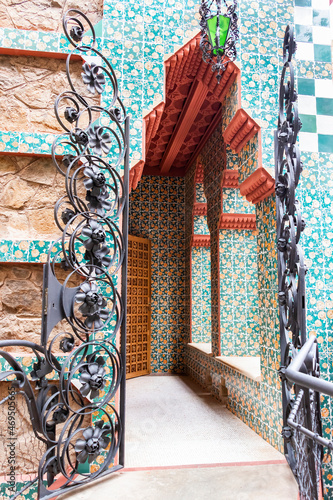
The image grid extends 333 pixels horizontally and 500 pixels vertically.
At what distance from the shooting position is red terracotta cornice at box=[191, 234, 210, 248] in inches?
312

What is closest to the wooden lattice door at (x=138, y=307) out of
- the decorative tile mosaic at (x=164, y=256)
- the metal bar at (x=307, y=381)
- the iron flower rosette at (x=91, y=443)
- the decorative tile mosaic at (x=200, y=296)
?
the decorative tile mosaic at (x=164, y=256)

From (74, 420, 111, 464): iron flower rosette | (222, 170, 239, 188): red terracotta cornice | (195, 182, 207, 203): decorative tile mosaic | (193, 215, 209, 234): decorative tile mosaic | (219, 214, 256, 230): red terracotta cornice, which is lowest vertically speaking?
(74, 420, 111, 464): iron flower rosette

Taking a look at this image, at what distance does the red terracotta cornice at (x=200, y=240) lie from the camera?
7.91 m

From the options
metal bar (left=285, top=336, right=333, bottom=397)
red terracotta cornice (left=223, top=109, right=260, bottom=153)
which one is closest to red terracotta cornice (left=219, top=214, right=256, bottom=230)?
red terracotta cornice (left=223, top=109, right=260, bottom=153)

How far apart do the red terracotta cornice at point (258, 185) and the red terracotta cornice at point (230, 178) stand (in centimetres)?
197

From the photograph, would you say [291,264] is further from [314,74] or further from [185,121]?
[185,121]

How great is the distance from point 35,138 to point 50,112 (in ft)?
0.97

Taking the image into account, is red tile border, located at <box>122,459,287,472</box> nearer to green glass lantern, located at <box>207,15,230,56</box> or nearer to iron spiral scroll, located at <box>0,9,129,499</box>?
iron spiral scroll, located at <box>0,9,129,499</box>

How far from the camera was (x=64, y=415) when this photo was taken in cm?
256

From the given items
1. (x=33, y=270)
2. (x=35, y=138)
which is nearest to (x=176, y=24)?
(x=35, y=138)

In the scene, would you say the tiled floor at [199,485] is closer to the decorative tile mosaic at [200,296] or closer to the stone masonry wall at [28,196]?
the stone masonry wall at [28,196]

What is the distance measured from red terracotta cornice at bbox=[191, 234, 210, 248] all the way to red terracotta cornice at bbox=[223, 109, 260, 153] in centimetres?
375

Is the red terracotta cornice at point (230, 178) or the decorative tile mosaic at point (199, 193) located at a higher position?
the decorative tile mosaic at point (199, 193)

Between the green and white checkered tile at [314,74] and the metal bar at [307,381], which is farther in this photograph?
the green and white checkered tile at [314,74]
